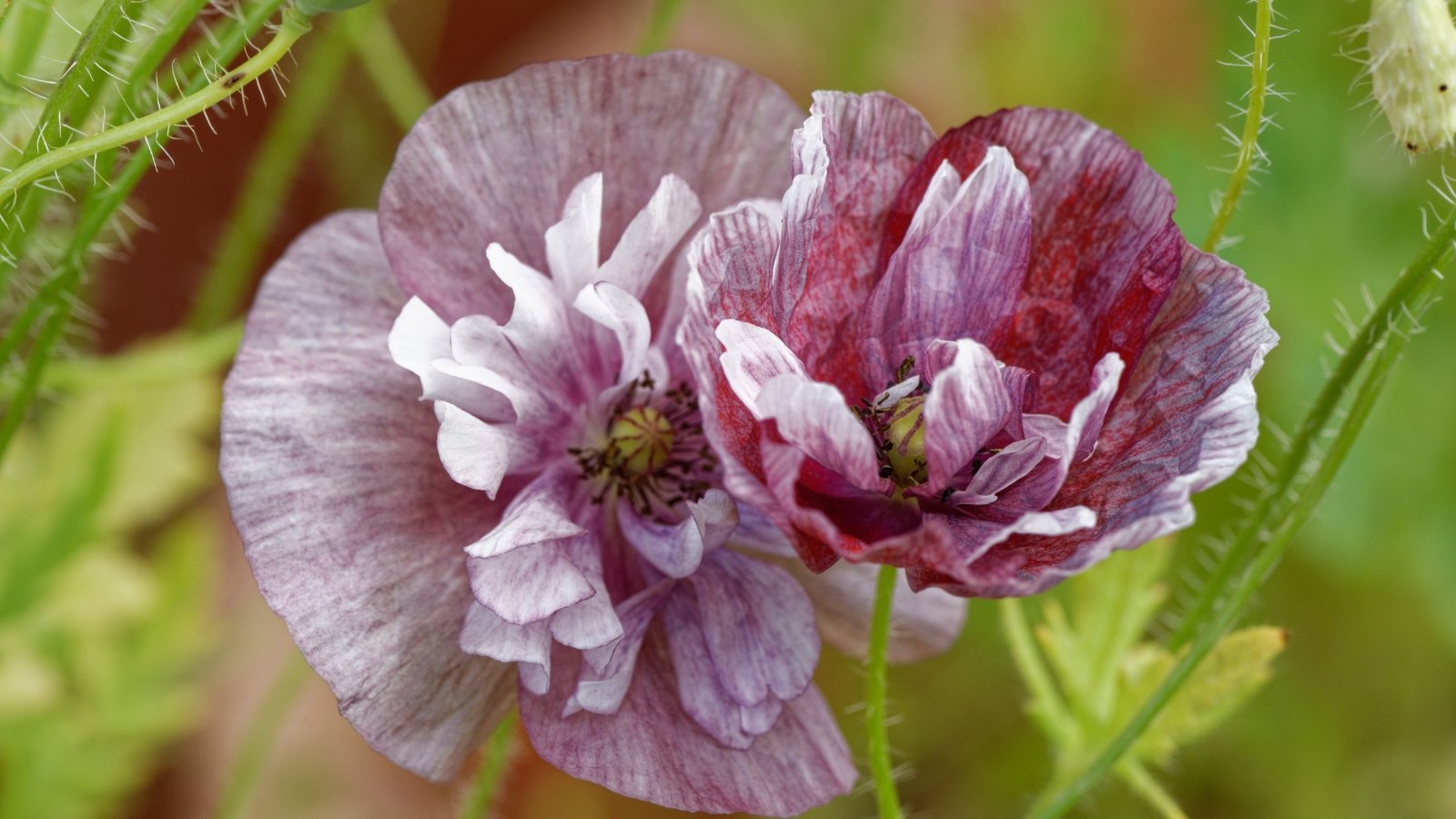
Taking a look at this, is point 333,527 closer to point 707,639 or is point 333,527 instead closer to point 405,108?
point 707,639

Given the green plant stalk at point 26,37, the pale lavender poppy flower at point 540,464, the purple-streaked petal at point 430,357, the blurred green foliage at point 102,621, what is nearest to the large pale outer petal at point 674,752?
the pale lavender poppy flower at point 540,464

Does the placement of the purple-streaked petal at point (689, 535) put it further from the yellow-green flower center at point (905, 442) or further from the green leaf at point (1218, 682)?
the green leaf at point (1218, 682)

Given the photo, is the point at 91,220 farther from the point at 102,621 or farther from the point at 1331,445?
the point at 102,621

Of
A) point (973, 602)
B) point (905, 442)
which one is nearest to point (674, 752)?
point (905, 442)

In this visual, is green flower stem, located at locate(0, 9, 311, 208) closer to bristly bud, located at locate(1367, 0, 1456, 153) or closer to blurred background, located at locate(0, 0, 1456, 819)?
bristly bud, located at locate(1367, 0, 1456, 153)

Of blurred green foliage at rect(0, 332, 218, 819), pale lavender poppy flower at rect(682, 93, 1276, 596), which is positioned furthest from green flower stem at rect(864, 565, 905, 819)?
blurred green foliage at rect(0, 332, 218, 819)
